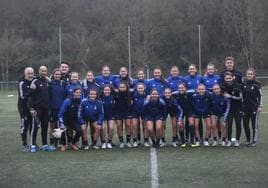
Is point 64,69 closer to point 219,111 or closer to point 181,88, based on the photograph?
point 181,88

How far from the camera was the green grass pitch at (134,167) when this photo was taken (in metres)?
7.80

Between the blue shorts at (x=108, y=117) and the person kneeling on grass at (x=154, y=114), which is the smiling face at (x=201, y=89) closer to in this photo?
the person kneeling on grass at (x=154, y=114)

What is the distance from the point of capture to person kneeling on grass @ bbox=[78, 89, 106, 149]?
11.0 metres

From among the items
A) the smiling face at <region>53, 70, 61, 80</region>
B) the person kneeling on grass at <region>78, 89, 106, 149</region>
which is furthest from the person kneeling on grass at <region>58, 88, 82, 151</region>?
the smiling face at <region>53, 70, 61, 80</region>

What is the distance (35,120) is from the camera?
428 inches

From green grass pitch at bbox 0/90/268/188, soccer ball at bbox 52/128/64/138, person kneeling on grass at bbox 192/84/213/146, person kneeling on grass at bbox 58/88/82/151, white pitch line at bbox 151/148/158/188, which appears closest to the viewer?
white pitch line at bbox 151/148/158/188

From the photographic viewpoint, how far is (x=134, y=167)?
901 centimetres

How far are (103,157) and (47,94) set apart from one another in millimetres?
1958

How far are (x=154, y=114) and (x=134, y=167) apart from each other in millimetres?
2388

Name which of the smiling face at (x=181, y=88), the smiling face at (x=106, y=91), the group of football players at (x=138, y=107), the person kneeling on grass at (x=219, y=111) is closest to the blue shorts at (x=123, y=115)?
the group of football players at (x=138, y=107)

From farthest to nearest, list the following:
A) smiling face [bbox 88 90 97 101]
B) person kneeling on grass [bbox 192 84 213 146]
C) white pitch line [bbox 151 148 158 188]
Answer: person kneeling on grass [bbox 192 84 213 146] < smiling face [bbox 88 90 97 101] < white pitch line [bbox 151 148 158 188]

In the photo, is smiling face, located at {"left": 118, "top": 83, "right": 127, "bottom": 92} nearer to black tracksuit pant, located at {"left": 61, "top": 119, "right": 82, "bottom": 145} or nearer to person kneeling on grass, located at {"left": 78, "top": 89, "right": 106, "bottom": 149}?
person kneeling on grass, located at {"left": 78, "top": 89, "right": 106, "bottom": 149}

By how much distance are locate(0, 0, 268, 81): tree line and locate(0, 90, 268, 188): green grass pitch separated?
3539 cm

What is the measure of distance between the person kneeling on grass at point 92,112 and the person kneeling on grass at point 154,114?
1.01 m
